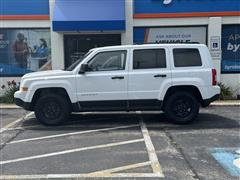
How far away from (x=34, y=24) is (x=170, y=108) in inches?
295

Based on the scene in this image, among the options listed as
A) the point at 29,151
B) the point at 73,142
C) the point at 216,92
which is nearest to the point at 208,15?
the point at 216,92

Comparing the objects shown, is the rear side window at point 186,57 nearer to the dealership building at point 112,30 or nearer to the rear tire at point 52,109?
the rear tire at point 52,109

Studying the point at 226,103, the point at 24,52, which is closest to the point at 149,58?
the point at 226,103

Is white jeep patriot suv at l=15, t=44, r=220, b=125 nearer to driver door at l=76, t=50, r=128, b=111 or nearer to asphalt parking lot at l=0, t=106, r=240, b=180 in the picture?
driver door at l=76, t=50, r=128, b=111

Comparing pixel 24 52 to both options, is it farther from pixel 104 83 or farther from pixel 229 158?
pixel 229 158

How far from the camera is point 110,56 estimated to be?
972 cm

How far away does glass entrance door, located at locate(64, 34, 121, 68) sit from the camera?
49.3 feet

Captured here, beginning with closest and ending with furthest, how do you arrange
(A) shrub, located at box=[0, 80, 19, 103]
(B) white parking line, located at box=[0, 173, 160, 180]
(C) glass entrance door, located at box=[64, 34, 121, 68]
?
(B) white parking line, located at box=[0, 173, 160, 180] → (A) shrub, located at box=[0, 80, 19, 103] → (C) glass entrance door, located at box=[64, 34, 121, 68]

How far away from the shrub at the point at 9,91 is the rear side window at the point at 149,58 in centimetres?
628

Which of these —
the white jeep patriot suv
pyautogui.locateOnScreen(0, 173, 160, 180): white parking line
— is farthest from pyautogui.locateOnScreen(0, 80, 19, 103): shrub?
pyautogui.locateOnScreen(0, 173, 160, 180): white parking line

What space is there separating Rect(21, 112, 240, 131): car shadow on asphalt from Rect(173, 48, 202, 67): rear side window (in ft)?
4.89

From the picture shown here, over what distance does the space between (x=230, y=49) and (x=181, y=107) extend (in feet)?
20.2

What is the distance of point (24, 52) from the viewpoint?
49.7 ft

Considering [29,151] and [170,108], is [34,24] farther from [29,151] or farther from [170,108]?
[29,151]
